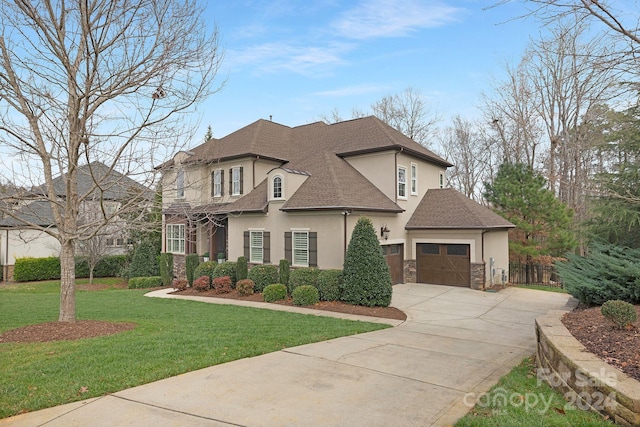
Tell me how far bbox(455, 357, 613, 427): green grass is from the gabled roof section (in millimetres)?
11996

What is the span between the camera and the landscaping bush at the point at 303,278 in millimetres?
13766

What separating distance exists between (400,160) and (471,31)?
967 centimetres

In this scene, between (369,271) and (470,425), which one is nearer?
(470,425)

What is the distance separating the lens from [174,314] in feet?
36.3

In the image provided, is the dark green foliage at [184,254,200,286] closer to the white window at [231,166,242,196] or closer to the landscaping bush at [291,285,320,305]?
the white window at [231,166,242,196]

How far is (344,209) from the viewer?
14609mm

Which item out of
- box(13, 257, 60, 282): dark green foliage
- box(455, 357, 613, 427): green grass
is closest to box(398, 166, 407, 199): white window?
box(455, 357, 613, 427): green grass

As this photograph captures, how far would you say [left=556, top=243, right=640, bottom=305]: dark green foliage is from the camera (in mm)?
7648

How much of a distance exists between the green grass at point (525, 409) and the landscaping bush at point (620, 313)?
163 centimetres

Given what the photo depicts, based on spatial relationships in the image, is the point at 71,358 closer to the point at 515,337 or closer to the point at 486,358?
the point at 486,358

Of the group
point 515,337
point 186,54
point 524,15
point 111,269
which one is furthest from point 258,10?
point 111,269

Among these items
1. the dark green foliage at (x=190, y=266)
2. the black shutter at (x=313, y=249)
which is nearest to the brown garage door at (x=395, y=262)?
the black shutter at (x=313, y=249)

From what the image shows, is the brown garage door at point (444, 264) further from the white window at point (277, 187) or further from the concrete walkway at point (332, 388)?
the concrete walkway at point (332, 388)

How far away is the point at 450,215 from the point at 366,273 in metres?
7.29
